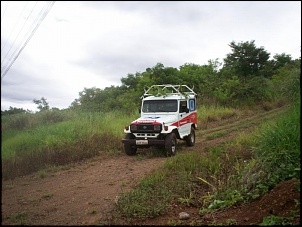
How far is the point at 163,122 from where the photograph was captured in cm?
926

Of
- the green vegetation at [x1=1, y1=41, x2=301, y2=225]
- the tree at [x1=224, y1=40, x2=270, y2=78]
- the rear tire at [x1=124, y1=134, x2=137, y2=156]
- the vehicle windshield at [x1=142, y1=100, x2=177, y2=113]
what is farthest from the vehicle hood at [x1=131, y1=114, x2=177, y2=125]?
the tree at [x1=224, y1=40, x2=270, y2=78]

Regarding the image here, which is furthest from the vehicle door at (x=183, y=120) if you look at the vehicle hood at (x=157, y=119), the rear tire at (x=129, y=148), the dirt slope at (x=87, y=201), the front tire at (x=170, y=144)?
the dirt slope at (x=87, y=201)

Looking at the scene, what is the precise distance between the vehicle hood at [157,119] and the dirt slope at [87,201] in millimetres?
1896

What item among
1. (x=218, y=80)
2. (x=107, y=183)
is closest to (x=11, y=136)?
(x=107, y=183)

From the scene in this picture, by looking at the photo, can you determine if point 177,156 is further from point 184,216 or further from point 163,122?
point 184,216

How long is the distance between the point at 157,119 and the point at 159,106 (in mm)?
1015

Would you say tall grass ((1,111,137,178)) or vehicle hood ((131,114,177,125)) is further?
vehicle hood ((131,114,177,125))

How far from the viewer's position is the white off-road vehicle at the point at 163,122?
917cm

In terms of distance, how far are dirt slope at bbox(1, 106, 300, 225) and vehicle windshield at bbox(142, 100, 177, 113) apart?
2.96m

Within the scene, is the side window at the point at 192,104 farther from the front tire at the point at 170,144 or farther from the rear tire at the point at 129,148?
the rear tire at the point at 129,148

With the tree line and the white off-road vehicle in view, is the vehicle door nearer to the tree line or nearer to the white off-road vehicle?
the white off-road vehicle

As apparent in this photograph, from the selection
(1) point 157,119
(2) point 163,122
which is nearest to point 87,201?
(2) point 163,122

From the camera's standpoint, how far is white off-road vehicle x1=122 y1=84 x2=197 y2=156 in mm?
9172

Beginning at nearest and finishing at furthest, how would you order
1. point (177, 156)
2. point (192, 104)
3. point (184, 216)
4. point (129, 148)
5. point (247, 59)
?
1. point (184, 216)
2. point (177, 156)
3. point (129, 148)
4. point (192, 104)
5. point (247, 59)
